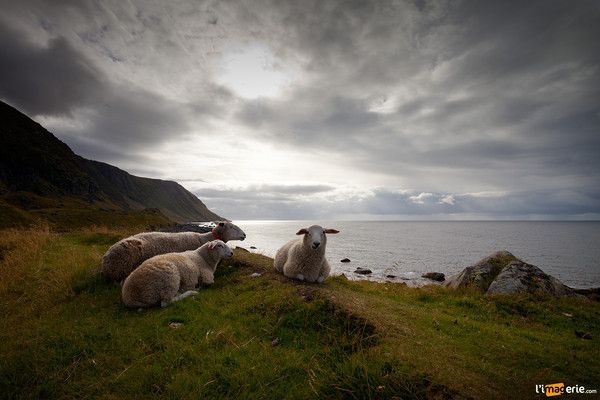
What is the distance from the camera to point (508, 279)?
16078 mm

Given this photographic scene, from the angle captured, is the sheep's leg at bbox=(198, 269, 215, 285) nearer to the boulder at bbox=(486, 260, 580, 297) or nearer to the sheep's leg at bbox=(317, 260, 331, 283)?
the sheep's leg at bbox=(317, 260, 331, 283)

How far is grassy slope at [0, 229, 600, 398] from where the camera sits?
4.92m

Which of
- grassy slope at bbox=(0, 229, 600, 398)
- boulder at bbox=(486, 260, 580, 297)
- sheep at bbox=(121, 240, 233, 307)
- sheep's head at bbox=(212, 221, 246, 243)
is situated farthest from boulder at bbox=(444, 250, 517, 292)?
sheep at bbox=(121, 240, 233, 307)

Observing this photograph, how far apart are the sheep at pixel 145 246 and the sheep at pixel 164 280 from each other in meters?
2.01

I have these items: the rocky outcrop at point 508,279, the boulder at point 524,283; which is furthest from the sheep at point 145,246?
the boulder at point 524,283

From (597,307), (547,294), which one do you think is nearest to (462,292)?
(547,294)

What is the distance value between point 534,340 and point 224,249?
1083cm

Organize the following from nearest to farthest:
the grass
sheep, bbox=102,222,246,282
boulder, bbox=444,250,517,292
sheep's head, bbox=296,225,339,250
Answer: sheep, bbox=102,222,246,282
sheep's head, bbox=296,225,339,250
boulder, bbox=444,250,517,292
the grass

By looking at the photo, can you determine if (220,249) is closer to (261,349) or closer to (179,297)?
(179,297)

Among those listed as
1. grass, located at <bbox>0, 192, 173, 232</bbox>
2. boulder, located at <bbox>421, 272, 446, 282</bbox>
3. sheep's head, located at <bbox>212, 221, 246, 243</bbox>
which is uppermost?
sheep's head, located at <bbox>212, 221, 246, 243</bbox>

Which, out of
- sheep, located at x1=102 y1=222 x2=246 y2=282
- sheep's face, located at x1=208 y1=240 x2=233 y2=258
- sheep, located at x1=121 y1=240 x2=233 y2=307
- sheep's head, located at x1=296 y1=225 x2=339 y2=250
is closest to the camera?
sheep, located at x1=121 y1=240 x2=233 y2=307

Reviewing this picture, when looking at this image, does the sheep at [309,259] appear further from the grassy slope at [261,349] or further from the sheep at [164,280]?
the sheep at [164,280]

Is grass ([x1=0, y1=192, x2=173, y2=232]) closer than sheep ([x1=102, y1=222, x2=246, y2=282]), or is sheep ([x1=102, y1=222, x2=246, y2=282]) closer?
sheep ([x1=102, y1=222, x2=246, y2=282])

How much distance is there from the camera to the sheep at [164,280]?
8.62m
